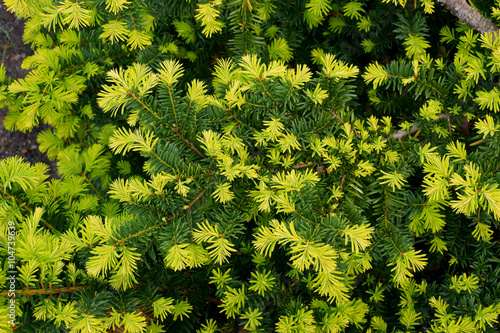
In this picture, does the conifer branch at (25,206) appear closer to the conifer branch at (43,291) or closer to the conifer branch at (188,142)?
the conifer branch at (43,291)

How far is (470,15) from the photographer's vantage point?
1.27 meters

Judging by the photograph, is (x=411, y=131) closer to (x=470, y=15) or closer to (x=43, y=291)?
(x=470, y=15)

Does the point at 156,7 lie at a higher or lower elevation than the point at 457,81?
lower

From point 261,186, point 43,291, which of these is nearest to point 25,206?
point 43,291

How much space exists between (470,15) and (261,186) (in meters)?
1.06

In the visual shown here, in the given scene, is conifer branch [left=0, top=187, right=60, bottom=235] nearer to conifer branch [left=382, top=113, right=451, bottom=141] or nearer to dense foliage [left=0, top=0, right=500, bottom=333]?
dense foliage [left=0, top=0, right=500, bottom=333]

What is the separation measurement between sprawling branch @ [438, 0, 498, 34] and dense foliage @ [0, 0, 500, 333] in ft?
0.14

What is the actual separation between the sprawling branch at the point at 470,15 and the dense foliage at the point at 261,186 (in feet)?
0.14

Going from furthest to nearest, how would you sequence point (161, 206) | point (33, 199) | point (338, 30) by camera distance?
point (338, 30)
point (33, 199)
point (161, 206)

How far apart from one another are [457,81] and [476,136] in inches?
8.7

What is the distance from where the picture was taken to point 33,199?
125 centimetres

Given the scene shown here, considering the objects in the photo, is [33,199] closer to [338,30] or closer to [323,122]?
[323,122]

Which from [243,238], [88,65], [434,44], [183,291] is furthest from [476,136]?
[88,65]

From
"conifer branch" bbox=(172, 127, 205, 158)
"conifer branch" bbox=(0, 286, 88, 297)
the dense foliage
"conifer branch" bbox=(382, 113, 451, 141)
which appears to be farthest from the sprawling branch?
"conifer branch" bbox=(0, 286, 88, 297)
